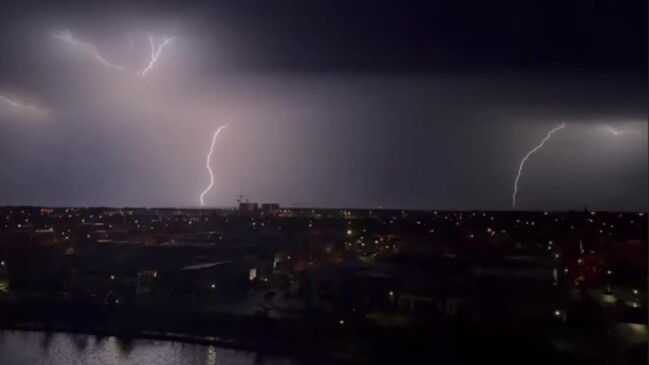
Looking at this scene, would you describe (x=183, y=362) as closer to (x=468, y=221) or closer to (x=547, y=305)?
(x=547, y=305)

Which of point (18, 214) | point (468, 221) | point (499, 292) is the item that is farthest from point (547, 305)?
point (18, 214)

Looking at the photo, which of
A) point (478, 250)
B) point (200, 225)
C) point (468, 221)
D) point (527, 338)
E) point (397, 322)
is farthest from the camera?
point (200, 225)

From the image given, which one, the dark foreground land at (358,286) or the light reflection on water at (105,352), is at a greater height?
the dark foreground land at (358,286)

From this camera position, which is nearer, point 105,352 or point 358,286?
point 105,352

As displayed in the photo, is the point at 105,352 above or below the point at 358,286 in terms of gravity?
below

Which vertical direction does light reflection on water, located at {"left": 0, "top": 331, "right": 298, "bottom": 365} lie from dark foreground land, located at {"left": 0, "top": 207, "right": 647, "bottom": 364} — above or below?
below
